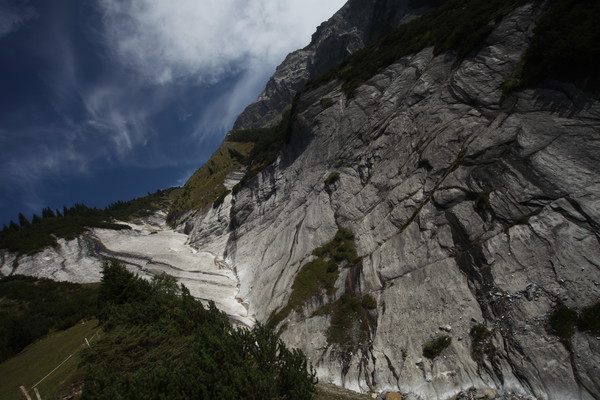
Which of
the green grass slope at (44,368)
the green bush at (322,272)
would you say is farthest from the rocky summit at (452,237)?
the green grass slope at (44,368)

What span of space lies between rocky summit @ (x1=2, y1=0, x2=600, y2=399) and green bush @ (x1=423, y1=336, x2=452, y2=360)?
0.07m

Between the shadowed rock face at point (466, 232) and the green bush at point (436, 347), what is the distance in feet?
0.80

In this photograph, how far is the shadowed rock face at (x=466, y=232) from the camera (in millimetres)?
15273

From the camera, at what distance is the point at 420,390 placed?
1680 cm

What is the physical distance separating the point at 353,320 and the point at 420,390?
7.72 meters

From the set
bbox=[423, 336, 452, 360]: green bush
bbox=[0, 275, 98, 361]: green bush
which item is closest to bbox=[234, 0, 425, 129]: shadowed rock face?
bbox=[423, 336, 452, 360]: green bush

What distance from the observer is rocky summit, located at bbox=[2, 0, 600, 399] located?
50.0 ft

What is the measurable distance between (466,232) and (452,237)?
109 centimetres

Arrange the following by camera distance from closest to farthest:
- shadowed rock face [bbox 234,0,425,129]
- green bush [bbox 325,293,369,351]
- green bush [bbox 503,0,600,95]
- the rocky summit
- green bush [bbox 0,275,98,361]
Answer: the rocky summit
green bush [bbox 503,0,600,95]
green bush [bbox 325,293,369,351]
green bush [bbox 0,275,98,361]
shadowed rock face [bbox 234,0,425,129]

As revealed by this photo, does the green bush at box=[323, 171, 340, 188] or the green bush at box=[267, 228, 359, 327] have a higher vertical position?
the green bush at box=[323, 171, 340, 188]

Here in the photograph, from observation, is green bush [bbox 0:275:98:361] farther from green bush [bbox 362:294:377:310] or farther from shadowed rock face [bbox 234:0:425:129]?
shadowed rock face [bbox 234:0:425:129]

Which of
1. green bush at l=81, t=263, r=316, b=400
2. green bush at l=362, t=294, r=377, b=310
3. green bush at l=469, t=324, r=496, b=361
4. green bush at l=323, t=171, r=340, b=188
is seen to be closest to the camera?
green bush at l=81, t=263, r=316, b=400

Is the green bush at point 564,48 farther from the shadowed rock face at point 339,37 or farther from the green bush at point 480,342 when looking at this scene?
the shadowed rock face at point 339,37

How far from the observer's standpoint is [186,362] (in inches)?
530
